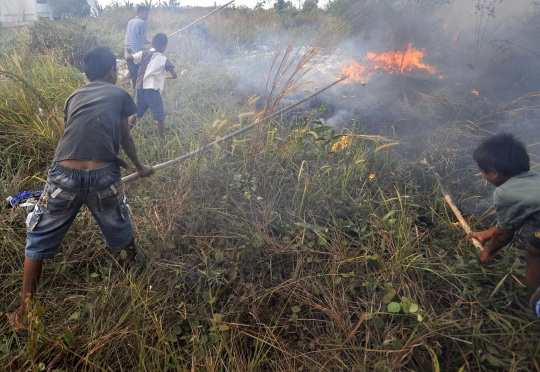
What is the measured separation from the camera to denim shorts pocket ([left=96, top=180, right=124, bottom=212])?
1.98m

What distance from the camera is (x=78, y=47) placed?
22.8 feet

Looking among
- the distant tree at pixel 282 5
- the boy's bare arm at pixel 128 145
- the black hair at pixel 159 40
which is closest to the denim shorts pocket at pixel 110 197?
the boy's bare arm at pixel 128 145

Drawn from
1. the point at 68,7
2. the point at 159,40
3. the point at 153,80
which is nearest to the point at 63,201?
the point at 153,80

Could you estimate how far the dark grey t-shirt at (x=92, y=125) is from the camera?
191cm

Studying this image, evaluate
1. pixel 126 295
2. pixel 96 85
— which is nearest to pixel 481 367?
pixel 126 295

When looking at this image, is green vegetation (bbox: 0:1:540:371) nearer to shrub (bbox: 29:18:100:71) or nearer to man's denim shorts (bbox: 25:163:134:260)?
man's denim shorts (bbox: 25:163:134:260)

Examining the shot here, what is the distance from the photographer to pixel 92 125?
193 cm

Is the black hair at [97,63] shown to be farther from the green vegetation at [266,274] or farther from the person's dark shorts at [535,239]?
the person's dark shorts at [535,239]

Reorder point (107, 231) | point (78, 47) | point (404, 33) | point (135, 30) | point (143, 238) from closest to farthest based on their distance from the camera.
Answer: point (107, 231)
point (143, 238)
point (135, 30)
point (78, 47)
point (404, 33)

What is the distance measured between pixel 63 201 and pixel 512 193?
2743 mm

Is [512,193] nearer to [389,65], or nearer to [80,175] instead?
[80,175]

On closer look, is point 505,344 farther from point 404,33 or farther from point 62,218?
point 404,33

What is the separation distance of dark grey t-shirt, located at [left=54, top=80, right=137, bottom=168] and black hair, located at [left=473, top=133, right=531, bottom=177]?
7.93ft

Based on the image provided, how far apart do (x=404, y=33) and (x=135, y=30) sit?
19.3ft
